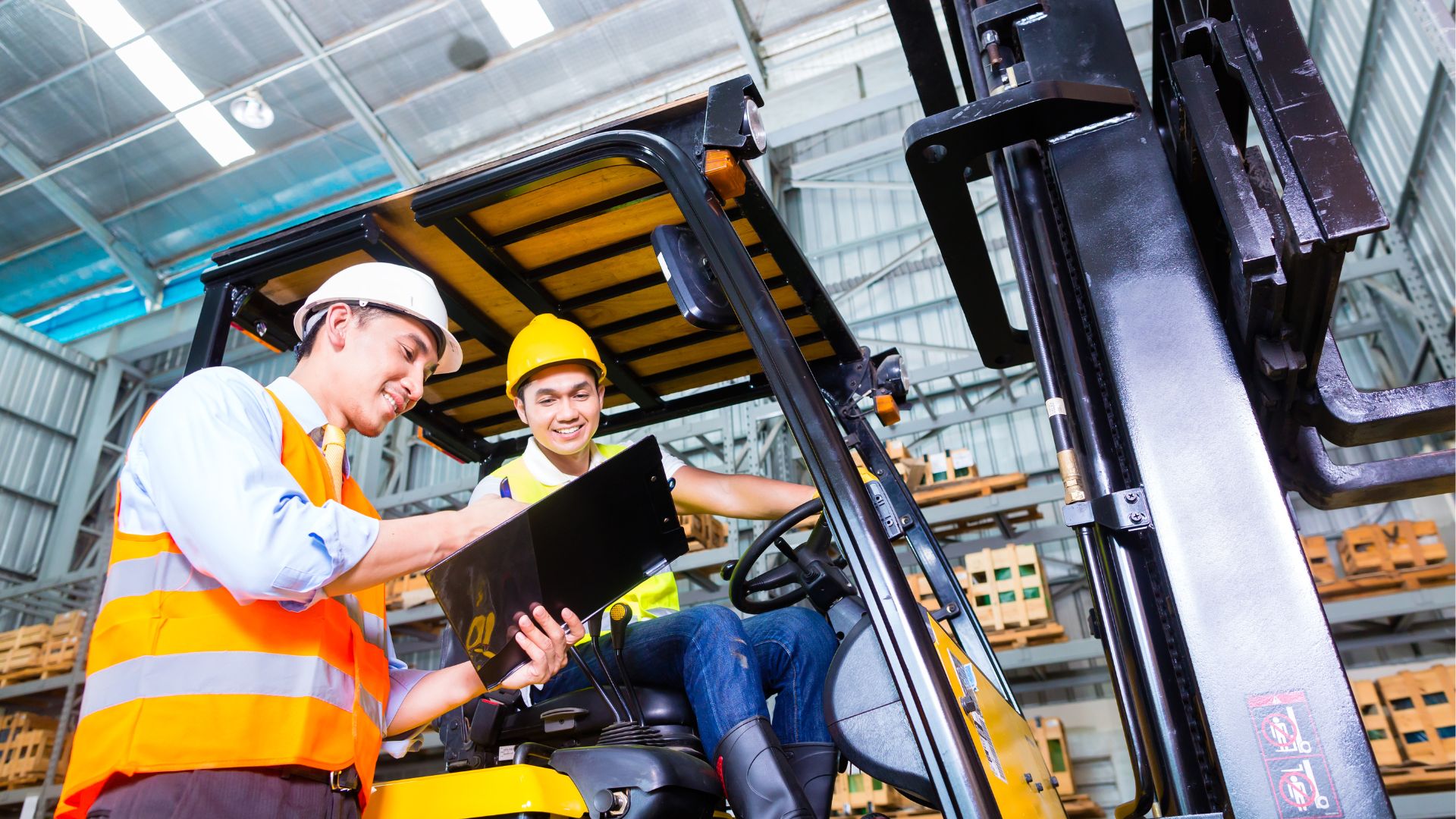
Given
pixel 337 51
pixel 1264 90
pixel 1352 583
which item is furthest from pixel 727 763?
pixel 337 51

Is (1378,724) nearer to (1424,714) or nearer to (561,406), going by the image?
(1424,714)

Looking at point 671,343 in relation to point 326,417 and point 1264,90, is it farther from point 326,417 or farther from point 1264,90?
point 1264,90

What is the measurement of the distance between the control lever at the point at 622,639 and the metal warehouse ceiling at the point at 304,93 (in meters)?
11.3

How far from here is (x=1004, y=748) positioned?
6.97ft

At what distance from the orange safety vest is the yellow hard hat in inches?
38.0

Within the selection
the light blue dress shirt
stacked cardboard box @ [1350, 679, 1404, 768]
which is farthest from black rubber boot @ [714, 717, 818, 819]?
stacked cardboard box @ [1350, 679, 1404, 768]

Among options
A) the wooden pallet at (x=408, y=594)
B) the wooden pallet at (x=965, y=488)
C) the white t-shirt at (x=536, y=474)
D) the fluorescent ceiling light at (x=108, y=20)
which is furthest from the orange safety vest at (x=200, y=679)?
the fluorescent ceiling light at (x=108, y=20)

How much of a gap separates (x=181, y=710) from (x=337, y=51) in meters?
12.6

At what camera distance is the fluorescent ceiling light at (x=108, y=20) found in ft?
40.3

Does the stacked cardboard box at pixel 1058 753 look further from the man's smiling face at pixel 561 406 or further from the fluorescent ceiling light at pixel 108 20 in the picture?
the fluorescent ceiling light at pixel 108 20

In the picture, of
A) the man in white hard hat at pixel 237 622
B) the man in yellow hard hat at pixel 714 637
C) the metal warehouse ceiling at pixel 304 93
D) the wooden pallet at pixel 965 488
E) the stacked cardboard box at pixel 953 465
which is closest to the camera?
the man in white hard hat at pixel 237 622

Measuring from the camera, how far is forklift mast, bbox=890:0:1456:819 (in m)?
1.68

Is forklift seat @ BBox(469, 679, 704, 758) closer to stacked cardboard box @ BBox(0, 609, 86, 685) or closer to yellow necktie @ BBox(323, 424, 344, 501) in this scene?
yellow necktie @ BBox(323, 424, 344, 501)

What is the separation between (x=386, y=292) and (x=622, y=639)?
110 cm
